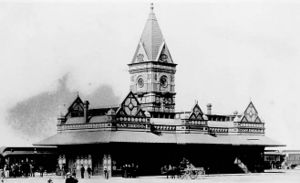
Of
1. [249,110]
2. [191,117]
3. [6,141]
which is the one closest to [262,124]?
[249,110]

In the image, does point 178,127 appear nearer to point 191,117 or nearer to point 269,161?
point 191,117

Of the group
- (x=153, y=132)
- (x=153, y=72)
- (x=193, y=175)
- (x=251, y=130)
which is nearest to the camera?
(x=193, y=175)

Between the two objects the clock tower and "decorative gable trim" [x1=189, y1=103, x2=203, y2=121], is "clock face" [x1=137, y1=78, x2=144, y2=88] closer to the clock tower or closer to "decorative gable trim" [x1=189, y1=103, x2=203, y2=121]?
the clock tower

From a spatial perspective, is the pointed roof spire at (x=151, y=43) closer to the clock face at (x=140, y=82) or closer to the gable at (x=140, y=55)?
the gable at (x=140, y=55)

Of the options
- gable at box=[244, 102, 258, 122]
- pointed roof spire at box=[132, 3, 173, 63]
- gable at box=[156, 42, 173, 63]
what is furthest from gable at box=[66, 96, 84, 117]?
gable at box=[244, 102, 258, 122]

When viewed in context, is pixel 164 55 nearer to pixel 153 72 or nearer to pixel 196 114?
pixel 153 72

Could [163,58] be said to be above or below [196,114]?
above

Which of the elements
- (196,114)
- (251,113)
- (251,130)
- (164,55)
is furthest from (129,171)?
(164,55)
